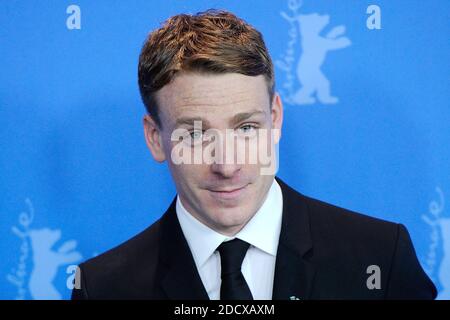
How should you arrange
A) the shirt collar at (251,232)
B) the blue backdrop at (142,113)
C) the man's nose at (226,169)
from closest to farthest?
the man's nose at (226,169) → the shirt collar at (251,232) → the blue backdrop at (142,113)

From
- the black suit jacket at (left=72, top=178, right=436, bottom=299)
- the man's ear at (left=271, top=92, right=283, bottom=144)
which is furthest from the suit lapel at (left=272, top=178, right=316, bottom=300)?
the man's ear at (left=271, top=92, right=283, bottom=144)

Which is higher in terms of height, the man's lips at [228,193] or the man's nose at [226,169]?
the man's nose at [226,169]

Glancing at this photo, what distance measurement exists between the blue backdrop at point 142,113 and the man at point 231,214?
23cm

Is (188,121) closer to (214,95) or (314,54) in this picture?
(214,95)

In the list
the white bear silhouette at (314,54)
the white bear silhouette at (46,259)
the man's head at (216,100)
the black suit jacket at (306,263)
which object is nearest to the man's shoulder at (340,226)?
the black suit jacket at (306,263)

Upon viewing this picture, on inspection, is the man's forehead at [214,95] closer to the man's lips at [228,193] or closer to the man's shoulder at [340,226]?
the man's lips at [228,193]

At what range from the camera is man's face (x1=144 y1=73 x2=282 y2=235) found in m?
1.69

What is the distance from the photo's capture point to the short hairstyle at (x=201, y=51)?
1.69 m

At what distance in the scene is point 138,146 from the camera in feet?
7.05

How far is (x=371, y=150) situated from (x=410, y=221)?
217 millimetres

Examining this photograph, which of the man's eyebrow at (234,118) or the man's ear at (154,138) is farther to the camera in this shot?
the man's ear at (154,138)

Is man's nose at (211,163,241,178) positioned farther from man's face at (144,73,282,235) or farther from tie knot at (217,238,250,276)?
tie knot at (217,238,250,276)
